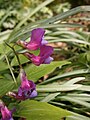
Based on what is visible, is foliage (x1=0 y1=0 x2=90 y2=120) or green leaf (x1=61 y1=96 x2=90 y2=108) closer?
foliage (x1=0 y1=0 x2=90 y2=120)

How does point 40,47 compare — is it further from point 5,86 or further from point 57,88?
point 57,88

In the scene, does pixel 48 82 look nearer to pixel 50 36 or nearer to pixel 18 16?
pixel 50 36

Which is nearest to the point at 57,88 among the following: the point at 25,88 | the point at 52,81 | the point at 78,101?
the point at 78,101

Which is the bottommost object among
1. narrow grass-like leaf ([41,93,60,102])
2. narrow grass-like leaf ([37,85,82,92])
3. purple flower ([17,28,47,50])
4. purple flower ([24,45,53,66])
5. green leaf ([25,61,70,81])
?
narrow grass-like leaf ([41,93,60,102])

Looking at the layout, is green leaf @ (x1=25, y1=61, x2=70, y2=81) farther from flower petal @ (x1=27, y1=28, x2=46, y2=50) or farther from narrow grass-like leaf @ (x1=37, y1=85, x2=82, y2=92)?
flower petal @ (x1=27, y1=28, x2=46, y2=50)

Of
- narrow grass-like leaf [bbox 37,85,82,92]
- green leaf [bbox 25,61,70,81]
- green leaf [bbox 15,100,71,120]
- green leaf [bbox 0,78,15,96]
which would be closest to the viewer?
green leaf [bbox 15,100,71,120]

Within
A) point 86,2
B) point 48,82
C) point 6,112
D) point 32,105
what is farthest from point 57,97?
point 86,2

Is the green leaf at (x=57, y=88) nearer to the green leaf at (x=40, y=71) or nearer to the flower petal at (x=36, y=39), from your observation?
the green leaf at (x=40, y=71)

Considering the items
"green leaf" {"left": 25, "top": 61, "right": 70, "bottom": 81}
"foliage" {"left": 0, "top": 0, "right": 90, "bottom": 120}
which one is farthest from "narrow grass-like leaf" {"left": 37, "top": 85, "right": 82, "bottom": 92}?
"green leaf" {"left": 25, "top": 61, "right": 70, "bottom": 81}

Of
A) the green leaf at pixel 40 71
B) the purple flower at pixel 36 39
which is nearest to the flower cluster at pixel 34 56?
the purple flower at pixel 36 39
